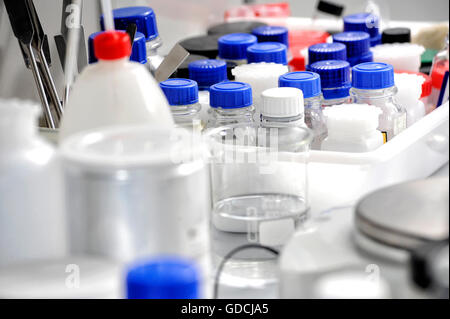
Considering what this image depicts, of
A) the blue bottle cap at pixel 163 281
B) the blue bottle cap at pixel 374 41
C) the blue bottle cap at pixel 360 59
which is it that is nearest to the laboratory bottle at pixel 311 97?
the blue bottle cap at pixel 360 59

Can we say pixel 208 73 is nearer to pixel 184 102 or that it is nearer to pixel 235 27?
pixel 184 102

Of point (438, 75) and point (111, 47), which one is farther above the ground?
point (111, 47)

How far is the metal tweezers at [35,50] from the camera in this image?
963 mm

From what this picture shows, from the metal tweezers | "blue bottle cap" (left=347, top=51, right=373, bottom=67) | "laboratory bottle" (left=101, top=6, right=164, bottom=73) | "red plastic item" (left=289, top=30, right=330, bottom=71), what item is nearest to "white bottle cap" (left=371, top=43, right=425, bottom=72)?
"blue bottle cap" (left=347, top=51, right=373, bottom=67)

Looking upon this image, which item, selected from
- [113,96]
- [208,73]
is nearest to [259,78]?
[208,73]

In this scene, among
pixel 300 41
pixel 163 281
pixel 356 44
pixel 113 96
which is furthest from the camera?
pixel 300 41

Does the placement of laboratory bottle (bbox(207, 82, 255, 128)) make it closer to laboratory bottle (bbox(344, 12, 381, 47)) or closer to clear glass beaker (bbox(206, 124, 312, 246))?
clear glass beaker (bbox(206, 124, 312, 246))

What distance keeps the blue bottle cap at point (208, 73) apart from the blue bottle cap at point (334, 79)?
13 cm

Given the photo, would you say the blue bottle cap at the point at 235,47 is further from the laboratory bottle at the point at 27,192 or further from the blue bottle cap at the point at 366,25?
the laboratory bottle at the point at 27,192

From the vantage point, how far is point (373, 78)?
969 mm

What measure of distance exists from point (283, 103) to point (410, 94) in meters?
0.29

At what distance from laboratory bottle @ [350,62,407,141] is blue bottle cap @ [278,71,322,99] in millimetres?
60
